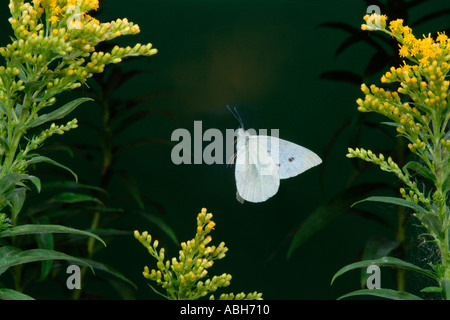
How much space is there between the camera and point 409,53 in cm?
100

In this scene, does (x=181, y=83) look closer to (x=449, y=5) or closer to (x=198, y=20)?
(x=198, y=20)

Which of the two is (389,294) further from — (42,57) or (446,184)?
(42,57)

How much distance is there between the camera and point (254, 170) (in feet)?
4.79

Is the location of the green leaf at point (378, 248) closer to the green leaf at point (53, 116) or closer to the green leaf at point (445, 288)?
the green leaf at point (445, 288)

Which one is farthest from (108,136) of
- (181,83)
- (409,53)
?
(409,53)

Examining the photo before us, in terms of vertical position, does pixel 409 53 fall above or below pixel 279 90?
below

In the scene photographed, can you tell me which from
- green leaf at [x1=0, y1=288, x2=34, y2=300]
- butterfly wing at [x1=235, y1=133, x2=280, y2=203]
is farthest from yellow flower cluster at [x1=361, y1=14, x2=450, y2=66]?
green leaf at [x1=0, y1=288, x2=34, y2=300]

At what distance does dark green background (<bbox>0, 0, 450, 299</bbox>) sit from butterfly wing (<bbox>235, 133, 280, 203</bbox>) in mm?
714

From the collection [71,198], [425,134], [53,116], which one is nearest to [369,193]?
[425,134]

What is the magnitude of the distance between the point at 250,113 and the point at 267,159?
88cm

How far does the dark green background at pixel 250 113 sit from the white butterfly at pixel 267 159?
2.49 ft

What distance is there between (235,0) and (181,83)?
0.42 m

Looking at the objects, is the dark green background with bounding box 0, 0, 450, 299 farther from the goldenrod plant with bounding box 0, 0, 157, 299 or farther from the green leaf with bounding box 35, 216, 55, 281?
the goldenrod plant with bounding box 0, 0, 157, 299
